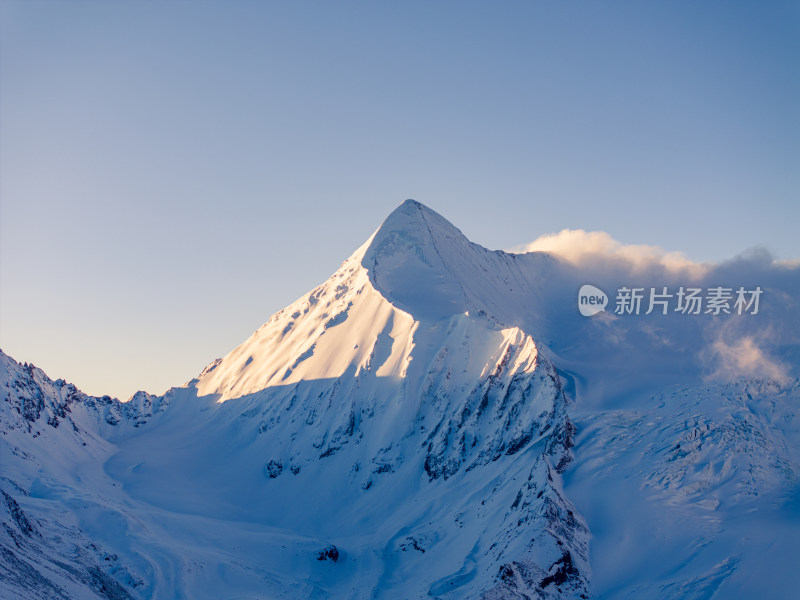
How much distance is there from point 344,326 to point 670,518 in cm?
8928

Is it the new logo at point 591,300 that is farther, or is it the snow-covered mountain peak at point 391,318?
the new logo at point 591,300

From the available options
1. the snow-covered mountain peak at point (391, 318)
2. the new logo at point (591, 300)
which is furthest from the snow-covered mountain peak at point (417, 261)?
the new logo at point (591, 300)

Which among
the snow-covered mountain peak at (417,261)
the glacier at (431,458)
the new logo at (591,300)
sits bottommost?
the glacier at (431,458)

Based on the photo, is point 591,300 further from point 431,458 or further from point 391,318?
point 431,458

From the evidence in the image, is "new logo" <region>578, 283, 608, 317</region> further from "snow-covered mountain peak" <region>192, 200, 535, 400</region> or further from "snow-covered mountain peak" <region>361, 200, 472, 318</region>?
"snow-covered mountain peak" <region>361, 200, 472, 318</region>

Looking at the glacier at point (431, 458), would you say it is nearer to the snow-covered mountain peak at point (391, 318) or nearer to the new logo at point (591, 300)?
the snow-covered mountain peak at point (391, 318)

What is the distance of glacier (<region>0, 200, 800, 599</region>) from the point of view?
76312 mm

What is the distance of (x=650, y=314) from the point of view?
156375mm

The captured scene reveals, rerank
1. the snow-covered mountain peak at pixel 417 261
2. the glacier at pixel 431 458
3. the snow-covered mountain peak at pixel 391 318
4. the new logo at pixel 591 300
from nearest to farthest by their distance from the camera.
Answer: the glacier at pixel 431 458 < the snow-covered mountain peak at pixel 391 318 < the snow-covered mountain peak at pixel 417 261 < the new logo at pixel 591 300

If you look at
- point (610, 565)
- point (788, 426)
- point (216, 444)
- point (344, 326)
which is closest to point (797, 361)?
point (788, 426)

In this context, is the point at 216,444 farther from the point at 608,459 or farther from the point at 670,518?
the point at 670,518

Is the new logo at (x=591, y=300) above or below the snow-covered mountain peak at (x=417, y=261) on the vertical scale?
above

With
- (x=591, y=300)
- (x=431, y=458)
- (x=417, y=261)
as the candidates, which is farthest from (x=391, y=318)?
(x=591, y=300)

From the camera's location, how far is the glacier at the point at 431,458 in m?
76.3
